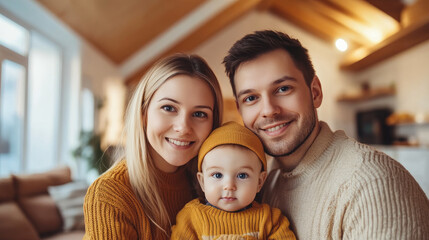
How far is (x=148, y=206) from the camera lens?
1.38 meters

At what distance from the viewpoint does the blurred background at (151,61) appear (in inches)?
169

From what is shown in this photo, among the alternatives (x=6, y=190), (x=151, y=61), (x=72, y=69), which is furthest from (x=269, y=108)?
(x=151, y=61)

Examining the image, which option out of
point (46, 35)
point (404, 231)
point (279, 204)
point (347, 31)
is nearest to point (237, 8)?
point (347, 31)

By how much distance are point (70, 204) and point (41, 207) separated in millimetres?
307

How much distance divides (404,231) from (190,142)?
3.13 feet

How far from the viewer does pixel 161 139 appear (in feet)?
5.02

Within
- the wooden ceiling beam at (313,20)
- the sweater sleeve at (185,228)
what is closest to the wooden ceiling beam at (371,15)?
the wooden ceiling beam at (313,20)

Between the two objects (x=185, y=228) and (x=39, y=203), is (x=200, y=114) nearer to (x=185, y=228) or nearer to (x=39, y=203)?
(x=185, y=228)

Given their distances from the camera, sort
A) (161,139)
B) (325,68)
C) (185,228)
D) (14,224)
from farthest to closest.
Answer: (325,68) < (14,224) < (161,139) < (185,228)

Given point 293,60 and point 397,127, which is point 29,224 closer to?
point 293,60

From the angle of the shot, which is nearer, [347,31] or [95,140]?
[95,140]

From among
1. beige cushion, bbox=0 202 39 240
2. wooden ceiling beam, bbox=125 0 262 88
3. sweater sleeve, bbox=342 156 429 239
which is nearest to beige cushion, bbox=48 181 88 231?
beige cushion, bbox=0 202 39 240

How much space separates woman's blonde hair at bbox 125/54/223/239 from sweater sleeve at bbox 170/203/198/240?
0.08 metres

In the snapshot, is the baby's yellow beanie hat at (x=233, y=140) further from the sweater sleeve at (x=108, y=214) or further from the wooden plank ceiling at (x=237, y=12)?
the wooden plank ceiling at (x=237, y=12)
